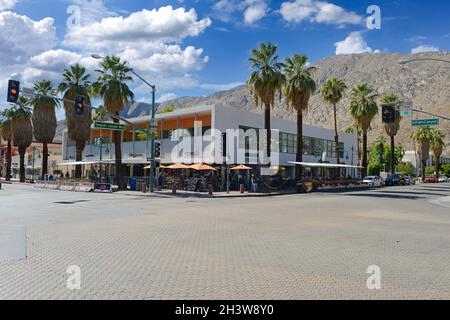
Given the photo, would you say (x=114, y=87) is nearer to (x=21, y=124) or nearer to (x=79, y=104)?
(x=79, y=104)

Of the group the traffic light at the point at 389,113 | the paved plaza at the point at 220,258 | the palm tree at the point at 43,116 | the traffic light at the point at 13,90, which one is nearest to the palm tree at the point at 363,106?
the traffic light at the point at 389,113

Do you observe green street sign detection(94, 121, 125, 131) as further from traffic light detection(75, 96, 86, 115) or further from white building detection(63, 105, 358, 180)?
white building detection(63, 105, 358, 180)

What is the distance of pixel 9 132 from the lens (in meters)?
66.1

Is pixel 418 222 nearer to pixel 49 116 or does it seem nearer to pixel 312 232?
pixel 312 232

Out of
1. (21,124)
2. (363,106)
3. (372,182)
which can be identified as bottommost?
(372,182)

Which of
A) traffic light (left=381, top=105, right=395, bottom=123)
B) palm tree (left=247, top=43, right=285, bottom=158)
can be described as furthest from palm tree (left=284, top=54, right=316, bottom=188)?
→ traffic light (left=381, top=105, right=395, bottom=123)

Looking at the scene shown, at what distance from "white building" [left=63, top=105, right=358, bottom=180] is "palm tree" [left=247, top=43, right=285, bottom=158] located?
11.5ft

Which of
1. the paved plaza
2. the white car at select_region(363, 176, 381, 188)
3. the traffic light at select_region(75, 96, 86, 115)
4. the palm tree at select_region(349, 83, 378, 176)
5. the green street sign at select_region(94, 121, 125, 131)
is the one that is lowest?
the paved plaza

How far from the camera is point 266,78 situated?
40625 millimetres

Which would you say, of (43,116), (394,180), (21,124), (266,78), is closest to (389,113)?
(266,78)

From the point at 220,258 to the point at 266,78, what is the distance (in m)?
33.3

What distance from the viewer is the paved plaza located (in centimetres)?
653

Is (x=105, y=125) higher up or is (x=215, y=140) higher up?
(x=105, y=125)

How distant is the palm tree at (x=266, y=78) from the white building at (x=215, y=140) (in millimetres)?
3491
